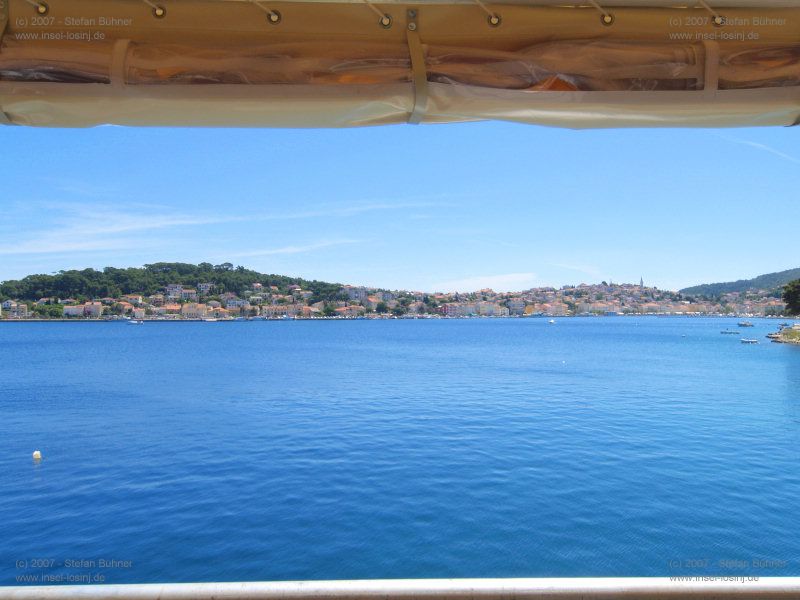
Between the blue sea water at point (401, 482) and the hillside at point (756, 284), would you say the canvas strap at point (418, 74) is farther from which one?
the hillside at point (756, 284)

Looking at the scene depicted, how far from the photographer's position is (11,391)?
721 inches

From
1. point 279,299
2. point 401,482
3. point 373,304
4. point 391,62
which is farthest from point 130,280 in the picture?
point 391,62

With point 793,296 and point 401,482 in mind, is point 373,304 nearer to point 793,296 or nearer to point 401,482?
point 793,296

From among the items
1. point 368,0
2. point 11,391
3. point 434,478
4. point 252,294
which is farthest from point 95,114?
point 252,294

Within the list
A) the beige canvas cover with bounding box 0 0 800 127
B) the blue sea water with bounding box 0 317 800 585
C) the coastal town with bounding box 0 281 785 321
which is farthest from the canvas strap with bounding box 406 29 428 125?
the coastal town with bounding box 0 281 785 321

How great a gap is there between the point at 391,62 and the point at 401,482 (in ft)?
24.4

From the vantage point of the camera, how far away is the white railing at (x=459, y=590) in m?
1.15

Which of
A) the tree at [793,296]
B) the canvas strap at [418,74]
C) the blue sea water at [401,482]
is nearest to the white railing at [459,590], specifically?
the canvas strap at [418,74]

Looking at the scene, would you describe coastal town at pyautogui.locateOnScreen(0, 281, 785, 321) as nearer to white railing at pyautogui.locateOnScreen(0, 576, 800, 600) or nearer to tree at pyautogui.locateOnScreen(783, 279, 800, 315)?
tree at pyautogui.locateOnScreen(783, 279, 800, 315)

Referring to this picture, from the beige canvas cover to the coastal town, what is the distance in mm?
79612

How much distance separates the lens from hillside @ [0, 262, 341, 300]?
69750 millimetres

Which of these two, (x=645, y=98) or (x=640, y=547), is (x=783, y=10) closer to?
(x=645, y=98)

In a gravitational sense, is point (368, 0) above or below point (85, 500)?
above

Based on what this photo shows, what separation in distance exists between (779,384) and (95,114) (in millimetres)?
22792
